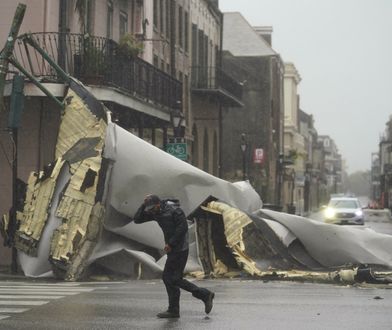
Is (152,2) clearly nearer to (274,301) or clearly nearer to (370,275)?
(370,275)

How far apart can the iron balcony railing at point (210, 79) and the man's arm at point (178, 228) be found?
95.3 feet

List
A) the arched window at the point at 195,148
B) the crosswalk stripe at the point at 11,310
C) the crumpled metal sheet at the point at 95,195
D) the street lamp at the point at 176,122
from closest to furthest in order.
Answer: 1. the crosswalk stripe at the point at 11,310
2. the crumpled metal sheet at the point at 95,195
3. the street lamp at the point at 176,122
4. the arched window at the point at 195,148

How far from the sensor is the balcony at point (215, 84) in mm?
39312

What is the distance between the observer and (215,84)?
4091 centimetres

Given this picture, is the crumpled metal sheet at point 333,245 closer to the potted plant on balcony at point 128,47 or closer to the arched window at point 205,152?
the potted plant on balcony at point 128,47

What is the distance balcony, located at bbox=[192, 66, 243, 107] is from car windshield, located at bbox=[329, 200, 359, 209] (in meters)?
7.69

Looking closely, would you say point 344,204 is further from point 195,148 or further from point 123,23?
Result: point 123,23

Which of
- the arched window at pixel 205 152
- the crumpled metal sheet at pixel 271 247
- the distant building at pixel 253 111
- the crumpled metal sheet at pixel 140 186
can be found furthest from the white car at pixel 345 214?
the crumpled metal sheet at pixel 140 186

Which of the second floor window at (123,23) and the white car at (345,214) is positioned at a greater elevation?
the second floor window at (123,23)

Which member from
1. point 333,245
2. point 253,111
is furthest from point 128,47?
point 253,111

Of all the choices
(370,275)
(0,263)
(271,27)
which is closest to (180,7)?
(0,263)

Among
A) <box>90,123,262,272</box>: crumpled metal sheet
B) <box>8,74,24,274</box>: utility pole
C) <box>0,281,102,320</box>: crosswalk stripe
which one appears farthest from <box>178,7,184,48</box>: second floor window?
<box>0,281,102,320</box>: crosswalk stripe

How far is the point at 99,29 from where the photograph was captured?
24.2 meters

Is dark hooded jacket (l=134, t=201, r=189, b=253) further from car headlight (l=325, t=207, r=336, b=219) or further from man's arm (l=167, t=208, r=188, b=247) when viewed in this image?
car headlight (l=325, t=207, r=336, b=219)
